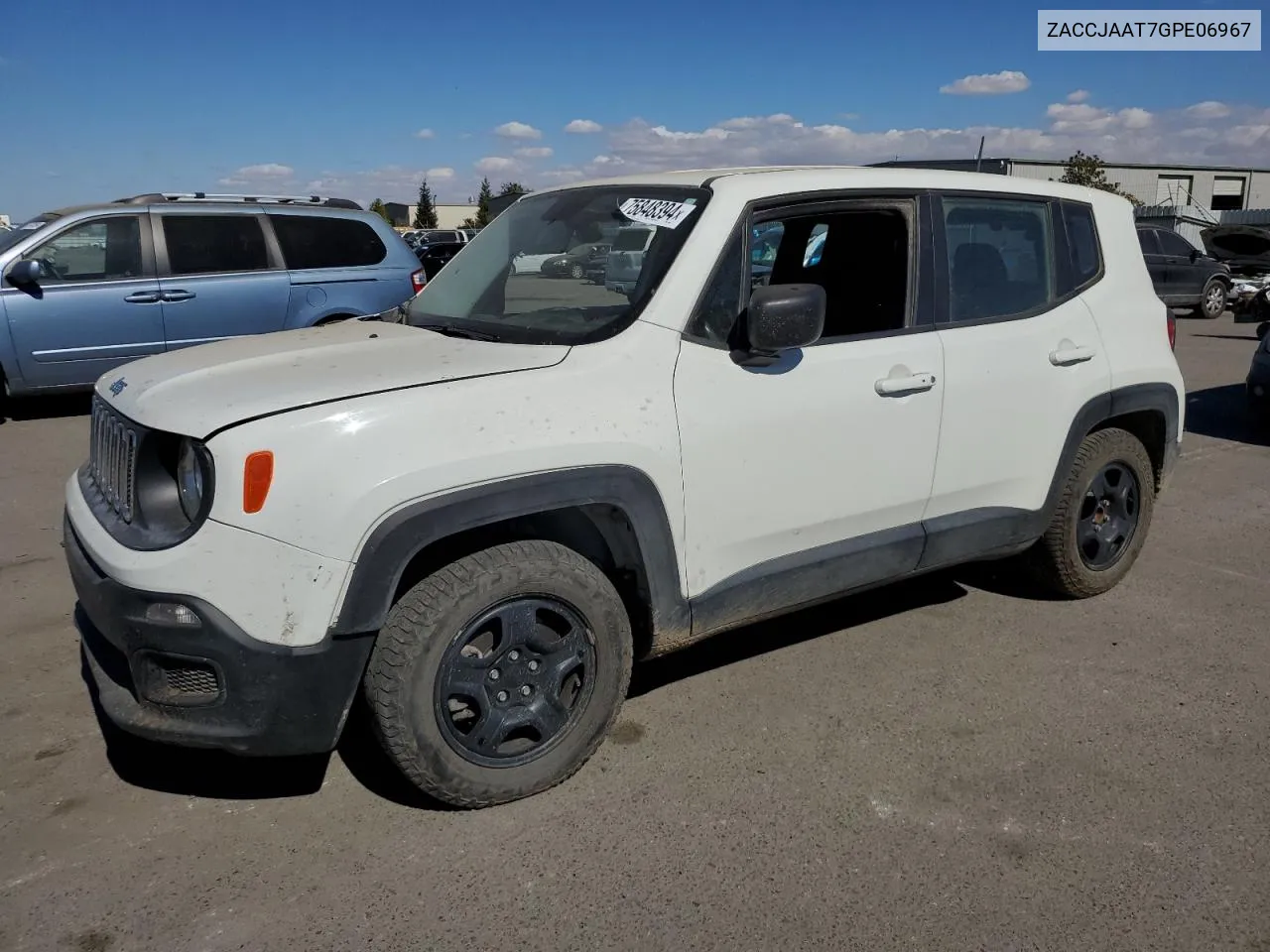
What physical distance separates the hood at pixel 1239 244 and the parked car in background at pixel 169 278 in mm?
17019

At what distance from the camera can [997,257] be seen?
409 cm

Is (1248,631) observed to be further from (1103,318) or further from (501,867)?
(501,867)

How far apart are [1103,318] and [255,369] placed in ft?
11.4

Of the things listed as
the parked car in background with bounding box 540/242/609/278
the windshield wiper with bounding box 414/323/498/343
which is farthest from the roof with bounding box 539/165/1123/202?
the windshield wiper with bounding box 414/323/498/343

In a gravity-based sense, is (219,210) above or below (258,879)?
above

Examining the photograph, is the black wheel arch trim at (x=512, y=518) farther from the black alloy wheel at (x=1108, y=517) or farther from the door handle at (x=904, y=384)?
the black alloy wheel at (x=1108, y=517)

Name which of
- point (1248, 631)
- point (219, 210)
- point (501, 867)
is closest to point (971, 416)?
point (1248, 631)

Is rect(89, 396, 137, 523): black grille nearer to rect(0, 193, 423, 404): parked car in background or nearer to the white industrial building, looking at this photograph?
rect(0, 193, 423, 404): parked car in background

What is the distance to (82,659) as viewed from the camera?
4000 mm

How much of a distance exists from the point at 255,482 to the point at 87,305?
7.25m

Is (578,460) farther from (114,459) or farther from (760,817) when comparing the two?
(114,459)

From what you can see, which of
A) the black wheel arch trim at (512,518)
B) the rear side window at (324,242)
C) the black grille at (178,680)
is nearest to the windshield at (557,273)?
the black wheel arch trim at (512,518)

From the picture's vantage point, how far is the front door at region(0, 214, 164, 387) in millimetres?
8477

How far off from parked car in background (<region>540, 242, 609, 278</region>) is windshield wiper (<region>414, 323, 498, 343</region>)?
0.46 metres
